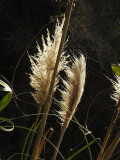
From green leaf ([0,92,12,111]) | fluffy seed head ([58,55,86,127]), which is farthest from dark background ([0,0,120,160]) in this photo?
green leaf ([0,92,12,111])

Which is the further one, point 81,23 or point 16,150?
point 81,23

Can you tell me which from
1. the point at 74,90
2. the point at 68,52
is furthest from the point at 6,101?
the point at 68,52

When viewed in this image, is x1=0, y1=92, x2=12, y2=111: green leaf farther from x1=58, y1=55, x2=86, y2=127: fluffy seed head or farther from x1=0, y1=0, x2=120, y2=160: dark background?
x1=0, y1=0, x2=120, y2=160: dark background

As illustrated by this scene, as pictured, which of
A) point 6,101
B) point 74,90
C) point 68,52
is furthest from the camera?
point 68,52

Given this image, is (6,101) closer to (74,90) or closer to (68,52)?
(74,90)

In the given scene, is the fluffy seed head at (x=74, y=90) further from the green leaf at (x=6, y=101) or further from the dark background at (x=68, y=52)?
the dark background at (x=68, y=52)

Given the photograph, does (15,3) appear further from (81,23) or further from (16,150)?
(16,150)

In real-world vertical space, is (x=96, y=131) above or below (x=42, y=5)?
below

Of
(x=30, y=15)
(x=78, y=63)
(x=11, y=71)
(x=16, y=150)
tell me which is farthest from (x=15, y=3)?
(x=78, y=63)
